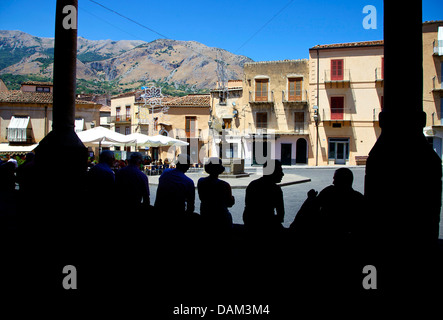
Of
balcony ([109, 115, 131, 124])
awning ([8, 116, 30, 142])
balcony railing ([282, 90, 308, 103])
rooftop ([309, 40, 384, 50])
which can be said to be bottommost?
awning ([8, 116, 30, 142])

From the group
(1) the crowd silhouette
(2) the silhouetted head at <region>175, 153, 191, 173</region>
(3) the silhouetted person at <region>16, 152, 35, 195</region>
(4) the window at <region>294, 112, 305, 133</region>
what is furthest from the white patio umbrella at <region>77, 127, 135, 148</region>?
(4) the window at <region>294, 112, 305, 133</region>

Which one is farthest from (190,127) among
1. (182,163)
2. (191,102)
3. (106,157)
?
(182,163)

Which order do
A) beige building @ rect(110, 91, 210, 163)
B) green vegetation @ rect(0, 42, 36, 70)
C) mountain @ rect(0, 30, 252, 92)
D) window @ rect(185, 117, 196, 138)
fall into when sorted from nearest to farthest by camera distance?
1. beige building @ rect(110, 91, 210, 163)
2. window @ rect(185, 117, 196, 138)
3. mountain @ rect(0, 30, 252, 92)
4. green vegetation @ rect(0, 42, 36, 70)

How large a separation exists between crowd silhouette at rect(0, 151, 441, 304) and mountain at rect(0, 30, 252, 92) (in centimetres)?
11030

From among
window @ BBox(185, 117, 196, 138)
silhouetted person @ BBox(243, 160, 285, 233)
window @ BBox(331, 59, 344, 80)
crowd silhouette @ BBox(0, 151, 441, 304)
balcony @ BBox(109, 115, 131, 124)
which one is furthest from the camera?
balcony @ BBox(109, 115, 131, 124)

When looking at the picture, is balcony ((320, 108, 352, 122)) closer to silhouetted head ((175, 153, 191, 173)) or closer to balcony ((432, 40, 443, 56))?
balcony ((432, 40, 443, 56))

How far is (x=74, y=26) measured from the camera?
13.7 ft

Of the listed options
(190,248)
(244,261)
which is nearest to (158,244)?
(190,248)

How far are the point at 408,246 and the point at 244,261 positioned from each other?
47.9 inches

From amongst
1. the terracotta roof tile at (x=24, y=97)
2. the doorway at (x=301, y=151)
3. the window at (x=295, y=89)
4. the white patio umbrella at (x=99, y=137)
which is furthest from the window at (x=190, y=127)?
the white patio umbrella at (x=99, y=137)

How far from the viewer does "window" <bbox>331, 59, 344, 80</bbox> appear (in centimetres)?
2942

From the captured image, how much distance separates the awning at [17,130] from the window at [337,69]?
1102 inches

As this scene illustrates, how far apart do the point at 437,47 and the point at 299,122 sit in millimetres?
12030

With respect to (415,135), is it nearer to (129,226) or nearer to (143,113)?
(129,226)
